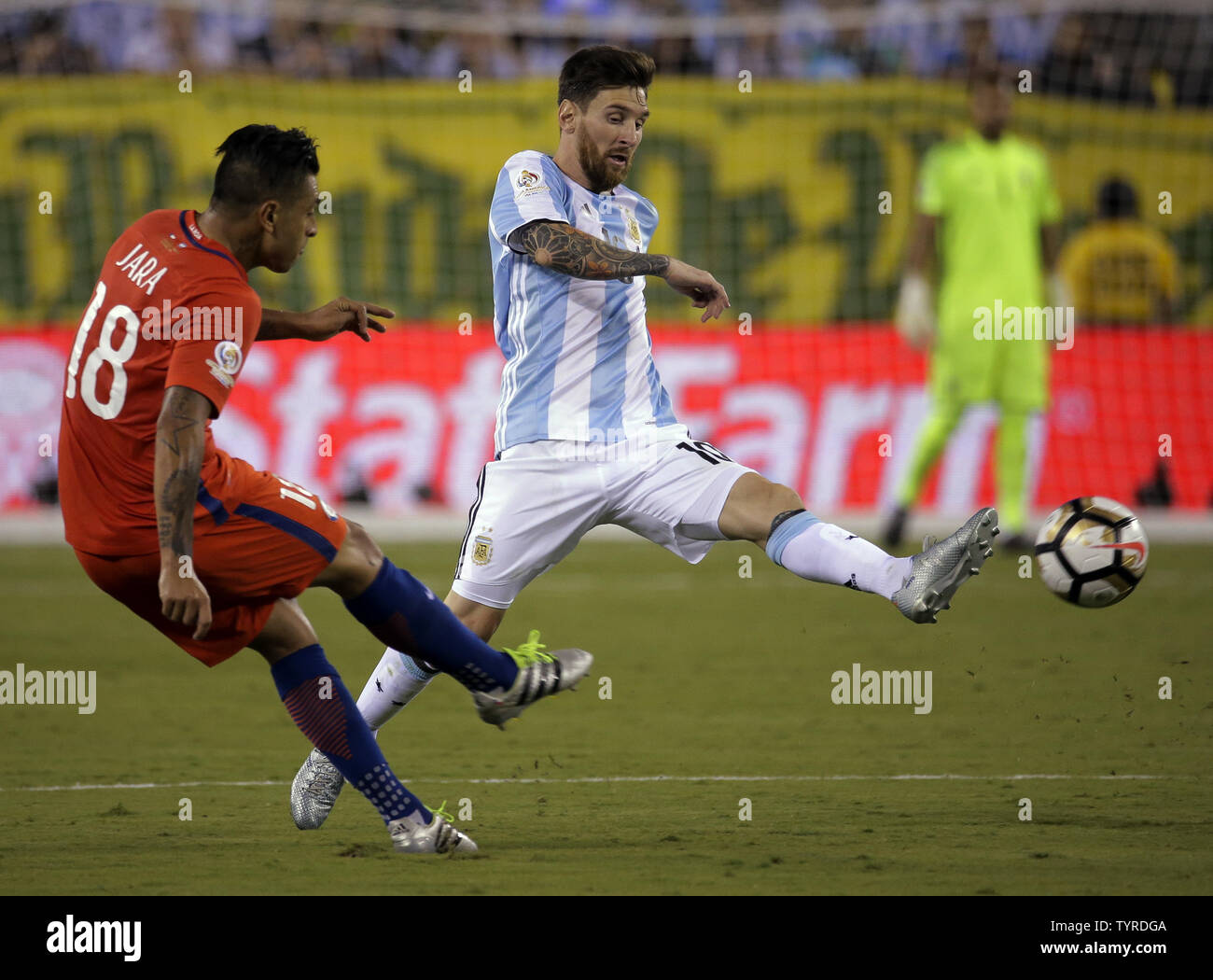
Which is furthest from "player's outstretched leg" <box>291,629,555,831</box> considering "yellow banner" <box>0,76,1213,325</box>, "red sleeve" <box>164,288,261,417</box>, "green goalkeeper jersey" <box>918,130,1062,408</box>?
"yellow banner" <box>0,76,1213,325</box>

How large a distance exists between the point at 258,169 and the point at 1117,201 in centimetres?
1226

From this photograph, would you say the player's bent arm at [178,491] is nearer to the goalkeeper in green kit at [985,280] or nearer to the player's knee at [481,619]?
the player's knee at [481,619]

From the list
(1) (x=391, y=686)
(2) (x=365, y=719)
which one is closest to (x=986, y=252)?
(1) (x=391, y=686)

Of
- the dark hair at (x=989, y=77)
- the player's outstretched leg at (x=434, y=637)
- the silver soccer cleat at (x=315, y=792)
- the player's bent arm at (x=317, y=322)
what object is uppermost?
the dark hair at (x=989, y=77)

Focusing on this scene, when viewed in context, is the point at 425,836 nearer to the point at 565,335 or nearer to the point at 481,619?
the point at 481,619

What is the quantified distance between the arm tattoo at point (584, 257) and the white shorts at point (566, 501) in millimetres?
551

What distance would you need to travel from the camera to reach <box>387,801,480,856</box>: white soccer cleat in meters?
4.94

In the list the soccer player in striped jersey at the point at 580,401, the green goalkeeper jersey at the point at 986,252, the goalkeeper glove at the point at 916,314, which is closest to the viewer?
the soccer player in striped jersey at the point at 580,401

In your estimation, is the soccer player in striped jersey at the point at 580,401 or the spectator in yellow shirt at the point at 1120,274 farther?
the spectator in yellow shirt at the point at 1120,274

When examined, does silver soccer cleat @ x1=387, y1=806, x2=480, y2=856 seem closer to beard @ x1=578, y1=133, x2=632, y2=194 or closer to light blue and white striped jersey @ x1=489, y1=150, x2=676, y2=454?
light blue and white striped jersey @ x1=489, y1=150, x2=676, y2=454

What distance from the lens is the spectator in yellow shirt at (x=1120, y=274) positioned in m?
15.0

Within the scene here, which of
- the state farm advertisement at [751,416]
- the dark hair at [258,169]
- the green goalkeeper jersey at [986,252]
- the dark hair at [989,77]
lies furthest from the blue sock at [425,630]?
the state farm advertisement at [751,416]

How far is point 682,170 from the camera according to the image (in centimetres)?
1589

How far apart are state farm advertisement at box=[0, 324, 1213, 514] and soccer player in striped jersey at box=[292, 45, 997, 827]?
26.9 feet
